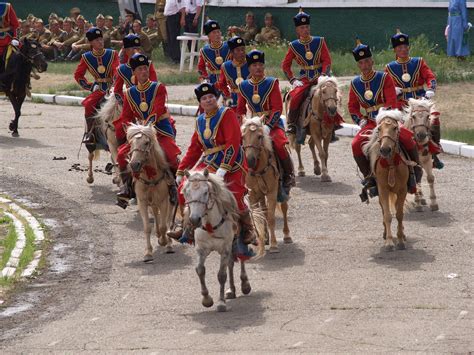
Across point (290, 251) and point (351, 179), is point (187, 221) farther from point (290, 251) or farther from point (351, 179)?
point (351, 179)

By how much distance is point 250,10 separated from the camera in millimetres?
33188

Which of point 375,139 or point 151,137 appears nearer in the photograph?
point 151,137

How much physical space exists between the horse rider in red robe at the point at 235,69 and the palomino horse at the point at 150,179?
3.15 metres

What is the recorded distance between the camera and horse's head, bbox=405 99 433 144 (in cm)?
1600

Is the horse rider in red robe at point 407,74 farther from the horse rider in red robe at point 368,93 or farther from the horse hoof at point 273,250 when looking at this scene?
the horse hoof at point 273,250

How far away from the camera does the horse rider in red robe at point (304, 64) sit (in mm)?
19281

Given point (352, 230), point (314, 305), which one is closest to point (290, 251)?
point (352, 230)

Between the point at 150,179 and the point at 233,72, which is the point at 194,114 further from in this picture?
the point at 150,179

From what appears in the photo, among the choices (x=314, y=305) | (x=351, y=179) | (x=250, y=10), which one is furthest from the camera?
(x=250, y=10)

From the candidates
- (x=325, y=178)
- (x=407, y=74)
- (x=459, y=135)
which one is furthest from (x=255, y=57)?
(x=459, y=135)

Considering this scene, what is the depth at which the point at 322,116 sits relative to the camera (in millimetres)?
18906

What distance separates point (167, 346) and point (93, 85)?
877 cm

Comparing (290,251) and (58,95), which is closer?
(290,251)

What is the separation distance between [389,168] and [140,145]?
288 centimetres
